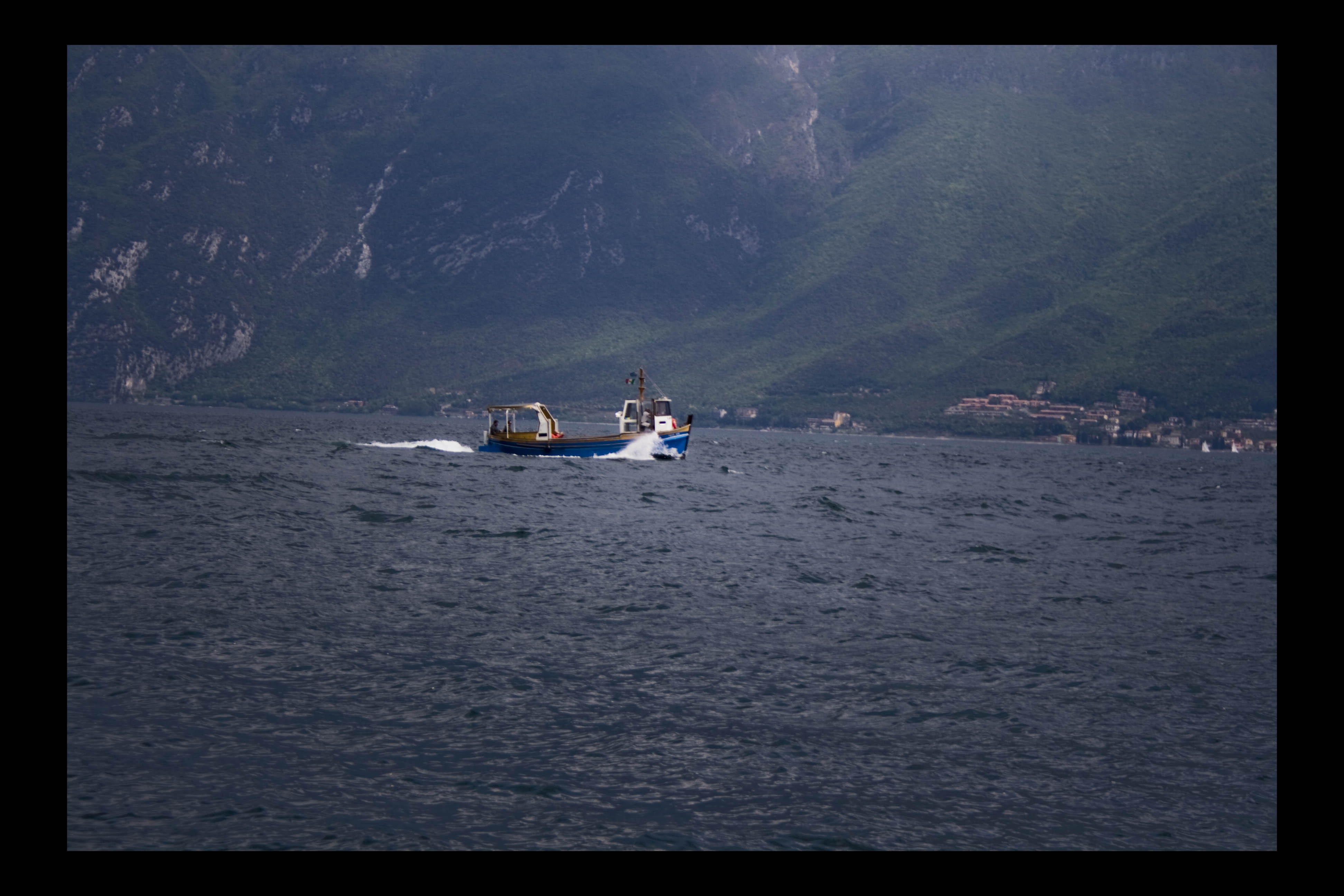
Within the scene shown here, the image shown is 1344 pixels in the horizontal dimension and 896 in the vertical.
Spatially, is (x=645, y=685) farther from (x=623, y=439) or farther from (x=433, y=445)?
(x=433, y=445)

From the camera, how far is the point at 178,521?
117 ft

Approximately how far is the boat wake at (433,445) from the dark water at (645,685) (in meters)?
56.2

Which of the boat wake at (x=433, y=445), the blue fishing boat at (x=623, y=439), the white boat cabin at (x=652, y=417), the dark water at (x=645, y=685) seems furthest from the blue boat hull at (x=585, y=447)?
the dark water at (x=645, y=685)

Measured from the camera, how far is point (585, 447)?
8762 cm

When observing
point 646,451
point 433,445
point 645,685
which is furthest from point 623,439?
point 645,685

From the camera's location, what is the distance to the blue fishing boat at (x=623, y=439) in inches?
3462

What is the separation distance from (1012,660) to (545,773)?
10756mm

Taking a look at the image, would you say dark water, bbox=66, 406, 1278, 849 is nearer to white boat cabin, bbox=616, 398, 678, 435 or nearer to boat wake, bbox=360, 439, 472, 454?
white boat cabin, bbox=616, 398, 678, 435

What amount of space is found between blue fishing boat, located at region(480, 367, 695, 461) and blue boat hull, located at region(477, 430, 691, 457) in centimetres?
3

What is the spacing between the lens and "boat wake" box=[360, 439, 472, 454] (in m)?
99.2

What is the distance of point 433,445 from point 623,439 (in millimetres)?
27007

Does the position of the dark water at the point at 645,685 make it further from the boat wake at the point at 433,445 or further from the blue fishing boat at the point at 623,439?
the boat wake at the point at 433,445
